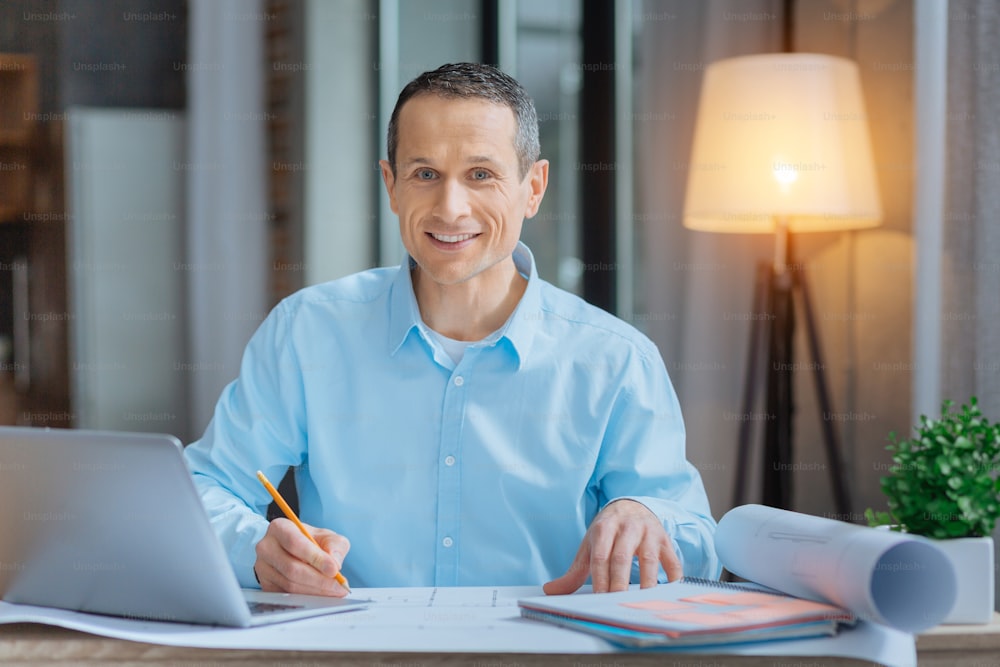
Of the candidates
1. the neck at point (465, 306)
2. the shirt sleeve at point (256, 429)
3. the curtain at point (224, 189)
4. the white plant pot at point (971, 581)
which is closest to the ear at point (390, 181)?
the neck at point (465, 306)

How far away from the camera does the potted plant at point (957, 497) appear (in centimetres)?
93

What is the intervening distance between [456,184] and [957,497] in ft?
2.51

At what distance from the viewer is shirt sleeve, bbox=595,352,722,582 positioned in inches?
55.2

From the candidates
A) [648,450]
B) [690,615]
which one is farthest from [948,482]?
[648,450]

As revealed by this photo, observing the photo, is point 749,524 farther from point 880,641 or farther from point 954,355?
point 954,355

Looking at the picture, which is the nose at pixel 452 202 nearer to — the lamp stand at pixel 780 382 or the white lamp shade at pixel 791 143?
the white lamp shade at pixel 791 143

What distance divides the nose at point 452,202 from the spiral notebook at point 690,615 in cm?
63

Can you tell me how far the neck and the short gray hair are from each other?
16cm

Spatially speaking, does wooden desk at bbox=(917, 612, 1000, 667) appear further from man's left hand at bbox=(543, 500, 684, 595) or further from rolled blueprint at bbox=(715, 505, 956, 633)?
man's left hand at bbox=(543, 500, 684, 595)

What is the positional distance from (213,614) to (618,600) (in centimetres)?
35

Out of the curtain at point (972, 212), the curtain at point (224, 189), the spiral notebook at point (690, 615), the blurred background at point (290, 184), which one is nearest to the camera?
the spiral notebook at point (690, 615)

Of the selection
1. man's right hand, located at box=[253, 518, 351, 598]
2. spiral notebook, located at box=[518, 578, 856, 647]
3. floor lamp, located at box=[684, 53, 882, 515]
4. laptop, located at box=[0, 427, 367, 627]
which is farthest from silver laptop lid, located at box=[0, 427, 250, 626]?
floor lamp, located at box=[684, 53, 882, 515]

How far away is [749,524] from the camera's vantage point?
1.03 meters

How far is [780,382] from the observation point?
2666mm
